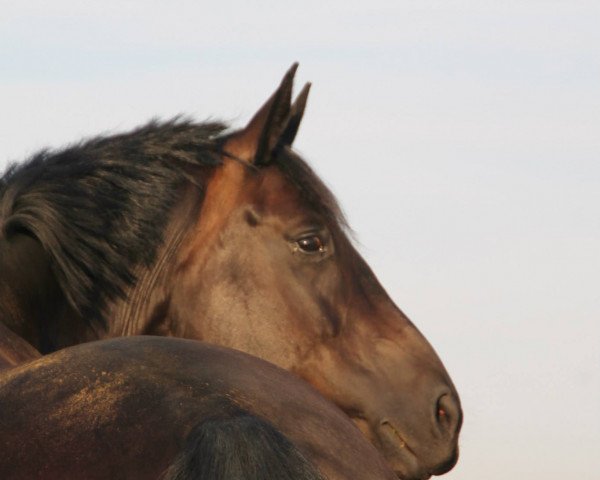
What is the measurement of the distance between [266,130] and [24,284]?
3.73ft

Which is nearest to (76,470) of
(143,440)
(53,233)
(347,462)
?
(143,440)

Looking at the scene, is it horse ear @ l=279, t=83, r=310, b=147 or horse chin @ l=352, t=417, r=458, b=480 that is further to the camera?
horse ear @ l=279, t=83, r=310, b=147

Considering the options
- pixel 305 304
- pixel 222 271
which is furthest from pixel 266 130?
pixel 305 304

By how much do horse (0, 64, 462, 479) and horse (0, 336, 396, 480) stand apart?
1721 millimetres

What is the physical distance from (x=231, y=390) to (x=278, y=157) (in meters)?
2.41

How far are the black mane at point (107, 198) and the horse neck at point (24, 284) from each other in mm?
45

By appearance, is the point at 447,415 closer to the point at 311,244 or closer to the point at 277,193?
the point at 311,244

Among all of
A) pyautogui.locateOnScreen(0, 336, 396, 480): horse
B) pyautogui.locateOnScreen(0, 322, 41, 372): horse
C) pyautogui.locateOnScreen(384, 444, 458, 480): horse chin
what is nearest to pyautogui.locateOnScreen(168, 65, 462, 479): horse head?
pyautogui.locateOnScreen(384, 444, 458, 480): horse chin

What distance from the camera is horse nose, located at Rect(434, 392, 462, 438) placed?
438 cm

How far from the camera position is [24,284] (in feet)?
14.7

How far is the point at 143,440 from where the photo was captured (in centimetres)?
236

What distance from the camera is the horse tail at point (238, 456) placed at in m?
2.06

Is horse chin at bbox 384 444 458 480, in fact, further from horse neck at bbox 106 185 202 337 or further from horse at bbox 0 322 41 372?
horse at bbox 0 322 41 372

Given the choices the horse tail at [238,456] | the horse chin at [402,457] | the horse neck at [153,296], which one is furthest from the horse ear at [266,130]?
the horse tail at [238,456]
